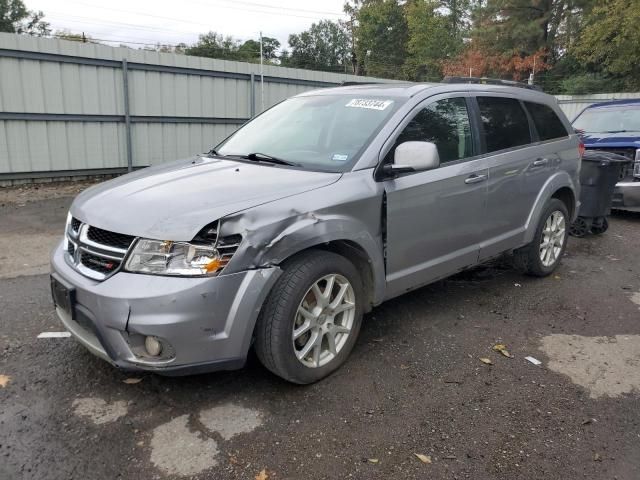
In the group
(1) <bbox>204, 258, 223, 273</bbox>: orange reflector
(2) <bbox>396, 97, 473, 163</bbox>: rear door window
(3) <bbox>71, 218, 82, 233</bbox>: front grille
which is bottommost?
(1) <bbox>204, 258, 223, 273</bbox>: orange reflector

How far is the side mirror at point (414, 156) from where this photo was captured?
11.0 ft

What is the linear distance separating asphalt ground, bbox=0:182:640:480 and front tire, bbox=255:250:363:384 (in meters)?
0.17

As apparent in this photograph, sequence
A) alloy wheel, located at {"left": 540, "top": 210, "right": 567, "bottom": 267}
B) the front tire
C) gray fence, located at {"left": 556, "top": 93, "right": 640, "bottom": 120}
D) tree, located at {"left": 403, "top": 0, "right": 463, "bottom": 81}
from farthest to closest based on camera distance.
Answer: tree, located at {"left": 403, "top": 0, "right": 463, "bottom": 81}, gray fence, located at {"left": 556, "top": 93, "right": 640, "bottom": 120}, alloy wheel, located at {"left": 540, "top": 210, "right": 567, "bottom": 267}, the front tire

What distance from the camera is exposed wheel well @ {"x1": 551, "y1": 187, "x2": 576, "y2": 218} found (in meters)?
5.42

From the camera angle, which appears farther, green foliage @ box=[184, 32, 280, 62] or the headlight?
green foliage @ box=[184, 32, 280, 62]

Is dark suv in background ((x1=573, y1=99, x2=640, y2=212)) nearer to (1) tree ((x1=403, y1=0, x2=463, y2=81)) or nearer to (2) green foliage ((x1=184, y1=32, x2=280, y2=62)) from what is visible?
(1) tree ((x1=403, y1=0, x2=463, y2=81))

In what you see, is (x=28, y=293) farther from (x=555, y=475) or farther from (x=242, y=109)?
(x=242, y=109)

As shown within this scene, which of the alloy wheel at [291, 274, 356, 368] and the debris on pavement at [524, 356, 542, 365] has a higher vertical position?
the alloy wheel at [291, 274, 356, 368]

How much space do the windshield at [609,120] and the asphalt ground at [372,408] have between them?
221 inches

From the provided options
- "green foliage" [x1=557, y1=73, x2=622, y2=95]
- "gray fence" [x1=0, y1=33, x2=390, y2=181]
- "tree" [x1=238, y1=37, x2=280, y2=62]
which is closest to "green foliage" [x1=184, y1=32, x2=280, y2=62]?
"tree" [x1=238, y1=37, x2=280, y2=62]

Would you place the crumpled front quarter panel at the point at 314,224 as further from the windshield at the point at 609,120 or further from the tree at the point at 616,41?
the tree at the point at 616,41

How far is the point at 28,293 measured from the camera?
15.2ft

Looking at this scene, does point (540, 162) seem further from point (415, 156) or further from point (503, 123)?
point (415, 156)

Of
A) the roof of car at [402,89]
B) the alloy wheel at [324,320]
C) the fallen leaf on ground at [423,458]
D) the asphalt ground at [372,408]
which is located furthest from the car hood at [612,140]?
the fallen leaf on ground at [423,458]
